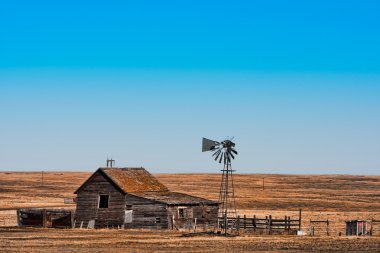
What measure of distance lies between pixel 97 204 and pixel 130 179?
2.81 metres

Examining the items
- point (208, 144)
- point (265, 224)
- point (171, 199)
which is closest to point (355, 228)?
point (265, 224)

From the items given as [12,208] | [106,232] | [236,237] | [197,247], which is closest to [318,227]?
[236,237]

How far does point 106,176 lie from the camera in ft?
178

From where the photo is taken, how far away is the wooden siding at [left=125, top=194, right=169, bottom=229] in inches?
2046

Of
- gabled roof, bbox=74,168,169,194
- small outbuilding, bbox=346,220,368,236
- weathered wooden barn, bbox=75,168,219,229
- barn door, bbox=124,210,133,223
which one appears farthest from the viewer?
gabled roof, bbox=74,168,169,194

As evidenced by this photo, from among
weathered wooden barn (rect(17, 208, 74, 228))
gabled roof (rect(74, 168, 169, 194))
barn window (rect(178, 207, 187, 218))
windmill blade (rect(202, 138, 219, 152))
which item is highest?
windmill blade (rect(202, 138, 219, 152))

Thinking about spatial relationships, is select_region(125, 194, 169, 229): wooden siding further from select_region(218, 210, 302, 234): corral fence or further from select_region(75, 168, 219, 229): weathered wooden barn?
select_region(218, 210, 302, 234): corral fence

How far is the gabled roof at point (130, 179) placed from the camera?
5384 centimetres

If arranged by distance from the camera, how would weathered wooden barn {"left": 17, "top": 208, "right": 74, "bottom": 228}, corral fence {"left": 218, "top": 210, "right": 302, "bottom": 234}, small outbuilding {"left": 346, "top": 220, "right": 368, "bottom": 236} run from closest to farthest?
small outbuilding {"left": 346, "top": 220, "right": 368, "bottom": 236} → corral fence {"left": 218, "top": 210, "right": 302, "bottom": 234} → weathered wooden barn {"left": 17, "top": 208, "right": 74, "bottom": 228}

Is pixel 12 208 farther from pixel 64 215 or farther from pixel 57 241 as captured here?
pixel 57 241

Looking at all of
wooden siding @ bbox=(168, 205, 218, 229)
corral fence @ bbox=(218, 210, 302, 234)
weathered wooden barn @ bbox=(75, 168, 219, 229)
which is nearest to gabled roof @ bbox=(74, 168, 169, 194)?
weathered wooden barn @ bbox=(75, 168, 219, 229)

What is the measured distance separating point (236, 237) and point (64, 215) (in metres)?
15.1

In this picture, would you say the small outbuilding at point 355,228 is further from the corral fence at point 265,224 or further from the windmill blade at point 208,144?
the windmill blade at point 208,144

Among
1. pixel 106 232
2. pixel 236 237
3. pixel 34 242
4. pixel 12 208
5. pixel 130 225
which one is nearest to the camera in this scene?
pixel 34 242
